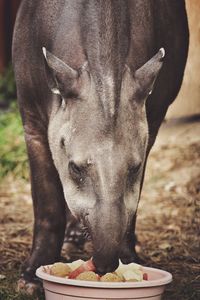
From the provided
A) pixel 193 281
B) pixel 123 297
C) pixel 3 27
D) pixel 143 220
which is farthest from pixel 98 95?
pixel 3 27

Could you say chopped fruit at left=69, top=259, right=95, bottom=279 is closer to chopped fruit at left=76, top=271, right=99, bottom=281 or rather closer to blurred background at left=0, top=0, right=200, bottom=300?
chopped fruit at left=76, top=271, right=99, bottom=281

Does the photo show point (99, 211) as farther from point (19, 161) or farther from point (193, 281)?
point (19, 161)

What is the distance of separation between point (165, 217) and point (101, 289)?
3306 millimetres

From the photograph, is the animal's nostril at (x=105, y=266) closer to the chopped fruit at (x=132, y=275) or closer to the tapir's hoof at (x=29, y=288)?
the chopped fruit at (x=132, y=275)

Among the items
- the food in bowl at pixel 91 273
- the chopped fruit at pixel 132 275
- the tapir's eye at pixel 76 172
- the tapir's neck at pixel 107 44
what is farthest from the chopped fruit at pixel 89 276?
the tapir's neck at pixel 107 44

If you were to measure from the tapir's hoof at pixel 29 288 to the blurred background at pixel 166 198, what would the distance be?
57 millimetres

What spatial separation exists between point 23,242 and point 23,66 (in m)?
1.63

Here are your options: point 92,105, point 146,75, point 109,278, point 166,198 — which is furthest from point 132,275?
point 166,198

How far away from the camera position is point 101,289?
14.3 feet

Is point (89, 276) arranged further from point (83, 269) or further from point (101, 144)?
point (101, 144)

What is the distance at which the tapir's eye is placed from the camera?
177 inches

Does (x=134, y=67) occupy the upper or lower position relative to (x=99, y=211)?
upper

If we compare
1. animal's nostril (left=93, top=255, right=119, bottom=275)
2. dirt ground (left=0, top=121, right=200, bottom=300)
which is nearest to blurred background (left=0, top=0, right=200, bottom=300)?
dirt ground (left=0, top=121, right=200, bottom=300)

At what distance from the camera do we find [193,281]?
5602mm
